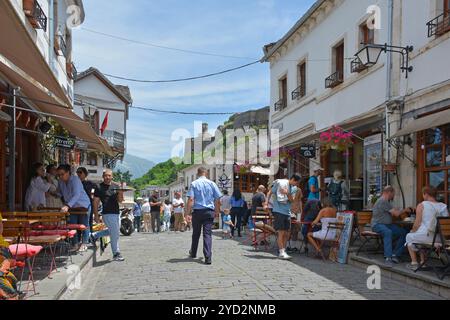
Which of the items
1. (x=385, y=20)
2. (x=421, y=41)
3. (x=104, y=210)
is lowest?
(x=104, y=210)

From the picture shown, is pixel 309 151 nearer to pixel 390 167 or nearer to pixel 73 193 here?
pixel 390 167

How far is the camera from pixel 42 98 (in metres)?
8.47

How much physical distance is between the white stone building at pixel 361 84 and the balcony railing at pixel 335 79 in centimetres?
3

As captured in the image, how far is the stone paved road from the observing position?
606cm

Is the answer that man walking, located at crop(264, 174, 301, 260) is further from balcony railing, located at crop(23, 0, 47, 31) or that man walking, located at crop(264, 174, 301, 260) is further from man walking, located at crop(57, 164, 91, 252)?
balcony railing, located at crop(23, 0, 47, 31)

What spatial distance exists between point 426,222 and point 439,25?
4.15m

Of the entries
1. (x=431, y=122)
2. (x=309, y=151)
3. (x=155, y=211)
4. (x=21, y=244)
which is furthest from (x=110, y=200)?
(x=155, y=211)

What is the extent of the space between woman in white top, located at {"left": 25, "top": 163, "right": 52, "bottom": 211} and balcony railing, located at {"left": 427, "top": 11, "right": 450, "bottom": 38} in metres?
8.22

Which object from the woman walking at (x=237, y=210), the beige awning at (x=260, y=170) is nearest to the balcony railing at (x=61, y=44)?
the woman walking at (x=237, y=210)

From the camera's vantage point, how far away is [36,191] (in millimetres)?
9625
